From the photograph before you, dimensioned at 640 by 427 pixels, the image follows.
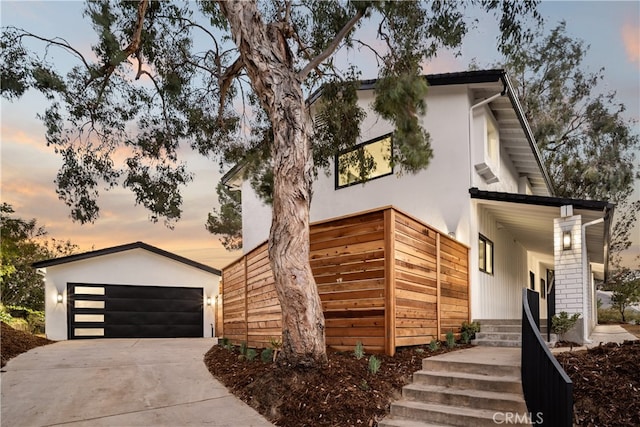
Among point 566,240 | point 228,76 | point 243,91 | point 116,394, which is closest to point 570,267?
point 566,240

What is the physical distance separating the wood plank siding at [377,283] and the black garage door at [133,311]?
31.5 feet

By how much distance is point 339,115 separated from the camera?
9.91 m

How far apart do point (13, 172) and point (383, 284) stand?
12197mm

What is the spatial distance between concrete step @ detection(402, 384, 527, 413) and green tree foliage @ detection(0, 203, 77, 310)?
12436 millimetres

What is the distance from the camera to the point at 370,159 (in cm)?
1098

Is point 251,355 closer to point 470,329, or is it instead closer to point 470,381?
point 470,381

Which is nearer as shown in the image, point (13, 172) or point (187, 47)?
point (187, 47)

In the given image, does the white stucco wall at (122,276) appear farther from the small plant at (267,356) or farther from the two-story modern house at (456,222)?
the small plant at (267,356)

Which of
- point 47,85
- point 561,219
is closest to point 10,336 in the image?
point 47,85

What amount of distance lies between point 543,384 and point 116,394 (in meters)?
5.16

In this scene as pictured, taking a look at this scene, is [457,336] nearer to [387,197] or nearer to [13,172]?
[387,197]

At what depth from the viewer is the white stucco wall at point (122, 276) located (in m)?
15.4

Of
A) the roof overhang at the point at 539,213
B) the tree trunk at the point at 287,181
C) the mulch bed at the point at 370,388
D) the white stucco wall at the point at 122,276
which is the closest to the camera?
the mulch bed at the point at 370,388

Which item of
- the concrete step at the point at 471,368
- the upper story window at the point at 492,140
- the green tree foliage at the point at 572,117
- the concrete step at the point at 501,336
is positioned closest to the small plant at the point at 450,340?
the concrete step at the point at 501,336
